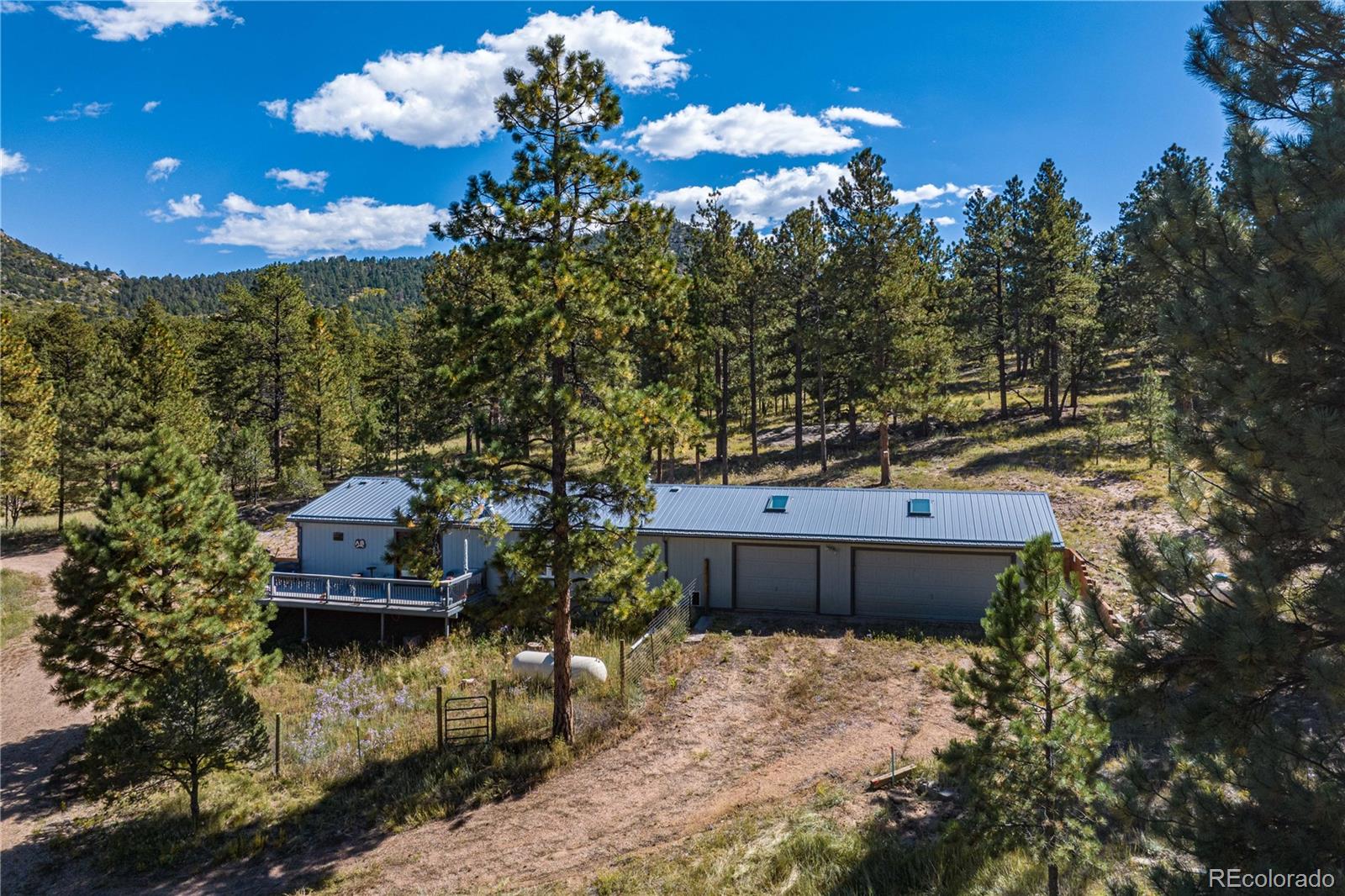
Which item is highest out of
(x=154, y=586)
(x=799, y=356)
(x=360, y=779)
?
(x=799, y=356)

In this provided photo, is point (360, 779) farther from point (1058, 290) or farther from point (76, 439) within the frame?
point (1058, 290)

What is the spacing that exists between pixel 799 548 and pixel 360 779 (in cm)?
1334

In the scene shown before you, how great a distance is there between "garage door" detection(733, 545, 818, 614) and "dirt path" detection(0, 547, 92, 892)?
16922mm

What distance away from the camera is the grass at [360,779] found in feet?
41.6

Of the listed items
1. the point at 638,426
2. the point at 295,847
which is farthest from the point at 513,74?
the point at 295,847

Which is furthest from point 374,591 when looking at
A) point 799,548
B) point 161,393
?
point 161,393

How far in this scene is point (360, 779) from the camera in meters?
14.3

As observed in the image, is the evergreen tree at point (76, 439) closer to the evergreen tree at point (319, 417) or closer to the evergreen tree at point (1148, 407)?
the evergreen tree at point (319, 417)

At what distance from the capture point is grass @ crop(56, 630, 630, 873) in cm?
1269

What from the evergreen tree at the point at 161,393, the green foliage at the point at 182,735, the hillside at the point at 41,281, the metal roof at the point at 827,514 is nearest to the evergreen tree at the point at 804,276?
the metal roof at the point at 827,514

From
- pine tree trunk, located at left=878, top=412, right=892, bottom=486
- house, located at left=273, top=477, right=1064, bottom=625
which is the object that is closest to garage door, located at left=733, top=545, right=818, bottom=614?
house, located at left=273, top=477, right=1064, bottom=625

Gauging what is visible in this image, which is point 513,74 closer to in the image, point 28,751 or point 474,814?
point 474,814

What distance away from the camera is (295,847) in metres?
12.2

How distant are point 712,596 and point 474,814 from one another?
36.4ft
